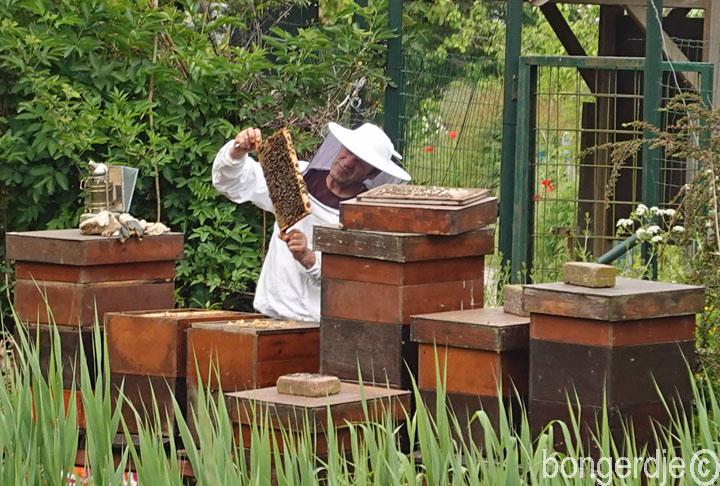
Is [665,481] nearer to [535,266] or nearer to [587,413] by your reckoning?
[587,413]

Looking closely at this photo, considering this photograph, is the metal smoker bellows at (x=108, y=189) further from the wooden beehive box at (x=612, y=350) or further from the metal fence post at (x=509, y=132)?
the metal fence post at (x=509, y=132)

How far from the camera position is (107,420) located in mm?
2625

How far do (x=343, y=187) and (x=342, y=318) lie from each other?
90cm

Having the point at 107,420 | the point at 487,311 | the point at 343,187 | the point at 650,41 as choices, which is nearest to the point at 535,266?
the point at 650,41

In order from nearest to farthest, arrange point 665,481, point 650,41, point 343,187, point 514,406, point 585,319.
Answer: point 665,481 → point 585,319 → point 514,406 → point 343,187 → point 650,41

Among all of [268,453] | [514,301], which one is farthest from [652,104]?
[268,453]

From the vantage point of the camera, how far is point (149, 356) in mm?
4195

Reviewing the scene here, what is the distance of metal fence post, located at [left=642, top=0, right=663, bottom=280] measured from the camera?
17.6 ft

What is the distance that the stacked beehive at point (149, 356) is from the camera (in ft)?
13.6

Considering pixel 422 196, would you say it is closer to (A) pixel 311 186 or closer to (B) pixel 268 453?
(A) pixel 311 186

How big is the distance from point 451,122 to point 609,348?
11.7ft

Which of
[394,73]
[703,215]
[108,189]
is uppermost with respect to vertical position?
[394,73]

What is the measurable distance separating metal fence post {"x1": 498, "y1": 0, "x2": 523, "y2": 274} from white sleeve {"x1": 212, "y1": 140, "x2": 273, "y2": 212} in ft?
5.27

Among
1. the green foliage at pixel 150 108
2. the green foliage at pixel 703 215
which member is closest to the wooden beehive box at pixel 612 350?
the green foliage at pixel 703 215
